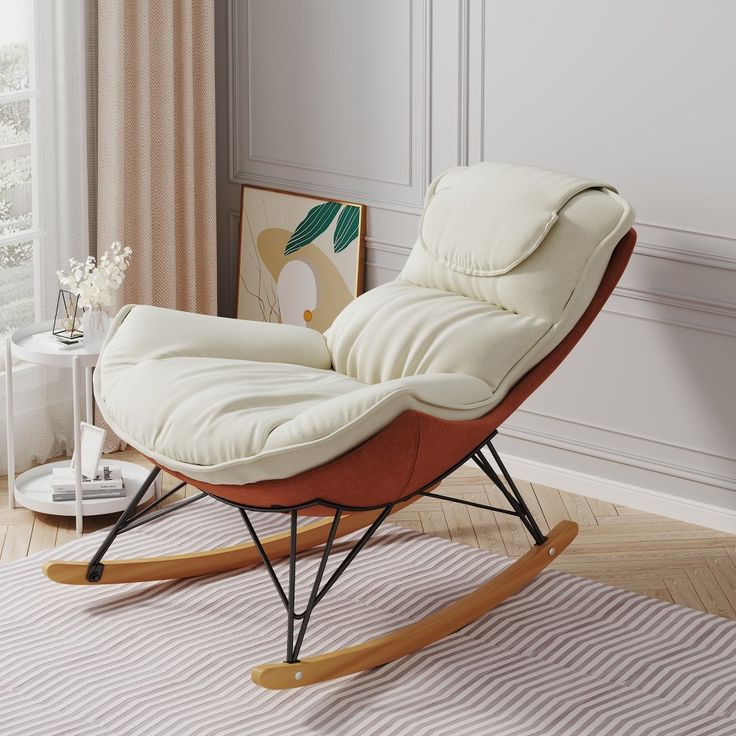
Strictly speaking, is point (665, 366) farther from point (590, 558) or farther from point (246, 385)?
point (246, 385)

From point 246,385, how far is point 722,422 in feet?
4.06

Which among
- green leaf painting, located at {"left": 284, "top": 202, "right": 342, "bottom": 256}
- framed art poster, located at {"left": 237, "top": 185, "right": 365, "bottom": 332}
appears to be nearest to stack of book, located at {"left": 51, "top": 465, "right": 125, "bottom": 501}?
framed art poster, located at {"left": 237, "top": 185, "right": 365, "bottom": 332}

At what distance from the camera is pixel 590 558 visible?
2824 millimetres

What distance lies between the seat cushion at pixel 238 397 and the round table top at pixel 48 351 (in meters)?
0.25

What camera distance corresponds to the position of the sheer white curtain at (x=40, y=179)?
3.16m

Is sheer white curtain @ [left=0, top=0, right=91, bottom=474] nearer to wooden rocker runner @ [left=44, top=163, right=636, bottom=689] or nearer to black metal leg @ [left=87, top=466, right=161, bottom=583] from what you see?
wooden rocker runner @ [left=44, top=163, right=636, bottom=689]

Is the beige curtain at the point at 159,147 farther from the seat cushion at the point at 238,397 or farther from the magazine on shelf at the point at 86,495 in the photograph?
the seat cushion at the point at 238,397

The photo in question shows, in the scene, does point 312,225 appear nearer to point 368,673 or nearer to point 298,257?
point 298,257

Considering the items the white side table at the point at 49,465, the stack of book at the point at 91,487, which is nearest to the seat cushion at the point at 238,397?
the white side table at the point at 49,465

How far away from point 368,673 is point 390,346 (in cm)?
72

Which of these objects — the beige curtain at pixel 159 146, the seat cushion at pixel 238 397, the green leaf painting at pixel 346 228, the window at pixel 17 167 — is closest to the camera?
the seat cushion at pixel 238 397

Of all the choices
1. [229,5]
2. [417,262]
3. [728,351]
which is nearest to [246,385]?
[417,262]

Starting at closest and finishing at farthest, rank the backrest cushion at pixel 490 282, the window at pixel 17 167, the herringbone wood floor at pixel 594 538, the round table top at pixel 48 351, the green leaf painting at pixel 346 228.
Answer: the backrest cushion at pixel 490 282, the herringbone wood floor at pixel 594 538, the round table top at pixel 48 351, the window at pixel 17 167, the green leaf painting at pixel 346 228

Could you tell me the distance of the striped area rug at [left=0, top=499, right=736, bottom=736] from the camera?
2145 mm
